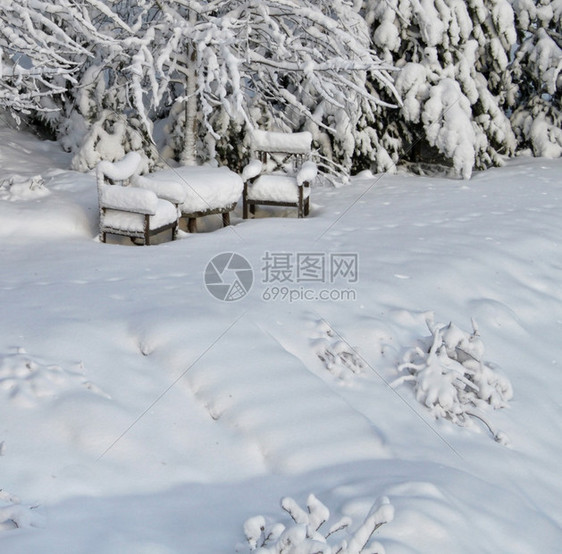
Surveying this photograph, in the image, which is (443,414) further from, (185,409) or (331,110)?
(331,110)

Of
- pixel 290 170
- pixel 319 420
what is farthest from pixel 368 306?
pixel 290 170

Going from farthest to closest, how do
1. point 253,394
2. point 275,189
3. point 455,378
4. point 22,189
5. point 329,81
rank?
point 329,81, point 275,189, point 22,189, point 455,378, point 253,394

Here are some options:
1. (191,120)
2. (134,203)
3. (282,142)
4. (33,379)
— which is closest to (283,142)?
(282,142)

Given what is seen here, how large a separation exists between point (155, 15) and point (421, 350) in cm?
859

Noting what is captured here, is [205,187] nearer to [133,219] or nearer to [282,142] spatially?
[133,219]

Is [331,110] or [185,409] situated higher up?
[331,110]

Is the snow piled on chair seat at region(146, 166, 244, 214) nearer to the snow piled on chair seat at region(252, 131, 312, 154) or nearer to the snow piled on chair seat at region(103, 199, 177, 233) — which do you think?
the snow piled on chair seat at region(103, 199, 177, 233)

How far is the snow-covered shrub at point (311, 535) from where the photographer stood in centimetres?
281

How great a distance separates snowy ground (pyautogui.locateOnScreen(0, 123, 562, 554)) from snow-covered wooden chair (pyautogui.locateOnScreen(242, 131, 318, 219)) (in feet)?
3.34

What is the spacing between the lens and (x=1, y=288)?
6023mm

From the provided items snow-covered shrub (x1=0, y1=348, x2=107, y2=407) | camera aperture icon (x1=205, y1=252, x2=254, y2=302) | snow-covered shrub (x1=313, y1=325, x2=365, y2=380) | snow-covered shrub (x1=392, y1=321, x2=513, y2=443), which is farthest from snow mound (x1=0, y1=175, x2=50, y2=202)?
snow-covered shrub (x1=392, y1=321, x2=513, y2=443)

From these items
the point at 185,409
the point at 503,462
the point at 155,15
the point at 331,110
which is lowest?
the point at 503,462

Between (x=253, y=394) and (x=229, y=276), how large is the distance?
2.11 metres

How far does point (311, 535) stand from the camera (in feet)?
9.43
